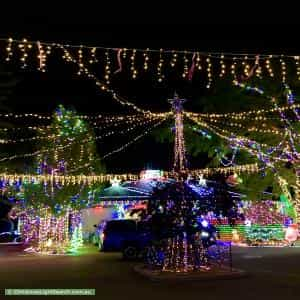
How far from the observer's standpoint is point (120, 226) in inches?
910

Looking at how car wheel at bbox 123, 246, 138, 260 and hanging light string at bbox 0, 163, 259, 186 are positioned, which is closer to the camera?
car wheel at bbox 123, 246, 138, 260

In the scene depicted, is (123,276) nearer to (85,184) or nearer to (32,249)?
(85,184)

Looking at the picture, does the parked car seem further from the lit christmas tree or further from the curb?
the curb

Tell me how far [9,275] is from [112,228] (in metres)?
8.26

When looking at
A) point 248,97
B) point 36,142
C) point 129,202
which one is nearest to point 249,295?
point 248,97

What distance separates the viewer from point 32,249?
2927 cm

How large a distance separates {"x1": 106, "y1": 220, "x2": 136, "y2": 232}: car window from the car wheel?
1155 mm

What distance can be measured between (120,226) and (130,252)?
1.80 metres

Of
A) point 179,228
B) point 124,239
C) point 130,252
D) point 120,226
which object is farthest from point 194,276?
point 120,226

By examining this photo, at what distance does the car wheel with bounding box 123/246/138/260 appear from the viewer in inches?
847

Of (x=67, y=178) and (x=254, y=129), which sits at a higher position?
(x=254, y=129)

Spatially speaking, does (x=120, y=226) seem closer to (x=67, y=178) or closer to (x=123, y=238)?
(x=123, y=238)

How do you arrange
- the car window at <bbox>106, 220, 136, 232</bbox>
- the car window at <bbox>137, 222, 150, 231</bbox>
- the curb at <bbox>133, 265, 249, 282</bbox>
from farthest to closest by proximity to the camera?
the car window at <bbox>106, 220, 136, 232</bbox> < the car window at <bbox>137, 222, 150, 231</bbox> < the curb at <bbox>133, 265, 249, 282</bbox>

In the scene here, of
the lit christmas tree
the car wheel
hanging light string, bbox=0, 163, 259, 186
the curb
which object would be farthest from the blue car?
the curb
